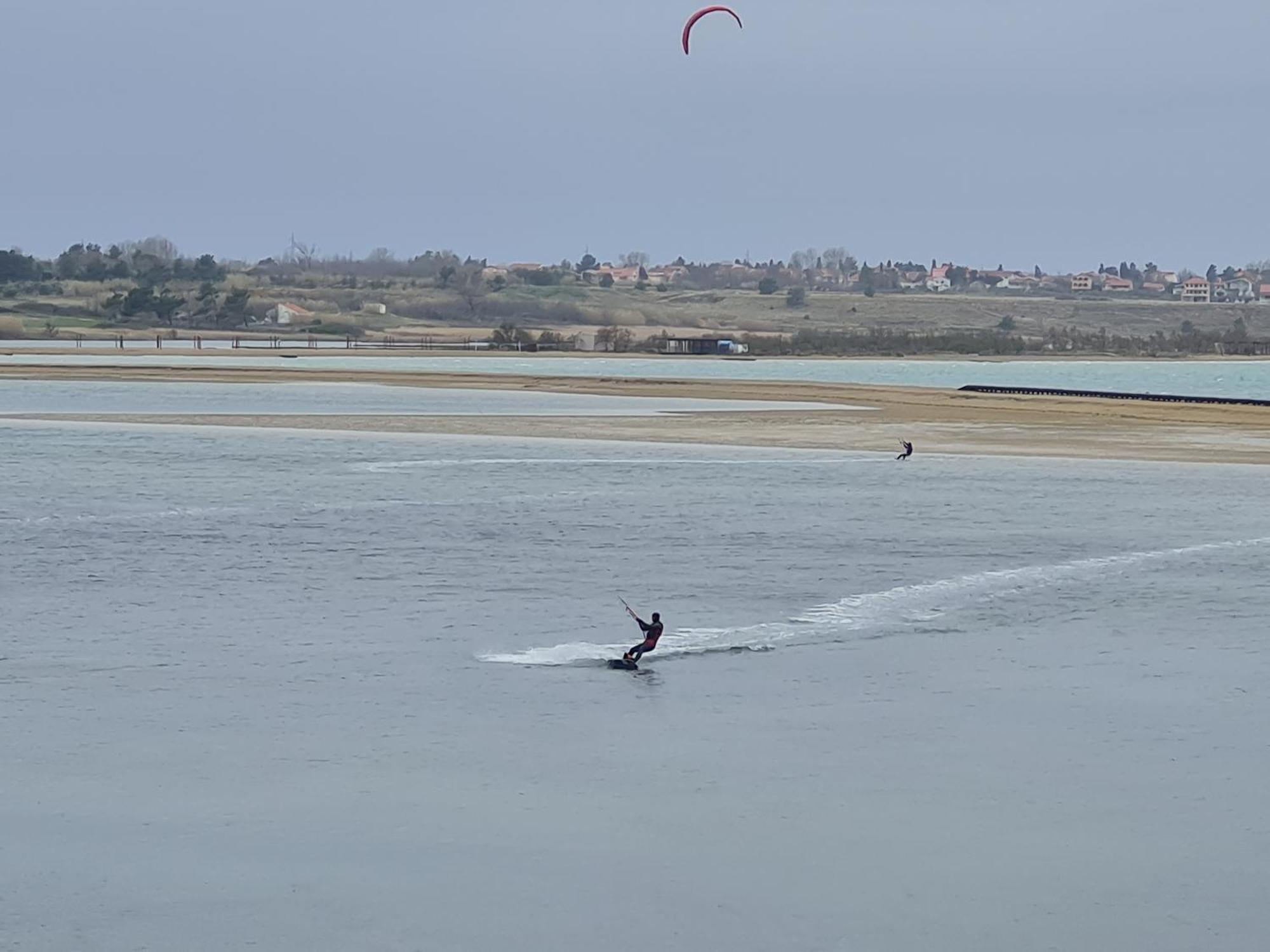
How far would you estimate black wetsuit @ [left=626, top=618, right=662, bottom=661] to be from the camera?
1692 cm

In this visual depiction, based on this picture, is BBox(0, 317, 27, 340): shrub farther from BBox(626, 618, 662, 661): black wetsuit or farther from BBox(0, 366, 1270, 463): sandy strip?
BBox(626, 618, 662, 661): black wetsuit

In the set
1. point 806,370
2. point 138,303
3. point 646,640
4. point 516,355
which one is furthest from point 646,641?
point 138,303

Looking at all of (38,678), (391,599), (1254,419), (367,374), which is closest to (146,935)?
(38,678)

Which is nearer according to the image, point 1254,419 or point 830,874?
point 830,874

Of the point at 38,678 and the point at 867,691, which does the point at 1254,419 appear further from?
the point at 38,678

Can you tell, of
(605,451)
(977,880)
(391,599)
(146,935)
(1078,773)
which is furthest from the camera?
(605,451)

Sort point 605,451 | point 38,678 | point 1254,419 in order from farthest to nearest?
1. point 1254,419
2. point 605,451
3. point 38,678

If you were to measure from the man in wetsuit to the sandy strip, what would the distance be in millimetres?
26463

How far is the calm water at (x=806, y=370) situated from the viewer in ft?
290

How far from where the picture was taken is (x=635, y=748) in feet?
45.8

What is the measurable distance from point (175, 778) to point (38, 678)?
380 cm

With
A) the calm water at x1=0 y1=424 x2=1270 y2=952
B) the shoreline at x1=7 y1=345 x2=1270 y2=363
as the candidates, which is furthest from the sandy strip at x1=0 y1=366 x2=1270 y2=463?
the shoreline at x1=7 y1=345 x2=1270 y2=363

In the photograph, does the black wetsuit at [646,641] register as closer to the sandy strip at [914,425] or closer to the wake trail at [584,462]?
the wake trail at [584,462]

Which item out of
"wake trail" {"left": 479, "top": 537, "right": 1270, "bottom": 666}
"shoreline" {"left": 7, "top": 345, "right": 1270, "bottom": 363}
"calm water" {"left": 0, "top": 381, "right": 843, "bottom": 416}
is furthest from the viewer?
"shoreline" {"left": 7, "top": 345, "right": 1270, "bottom": 363}
